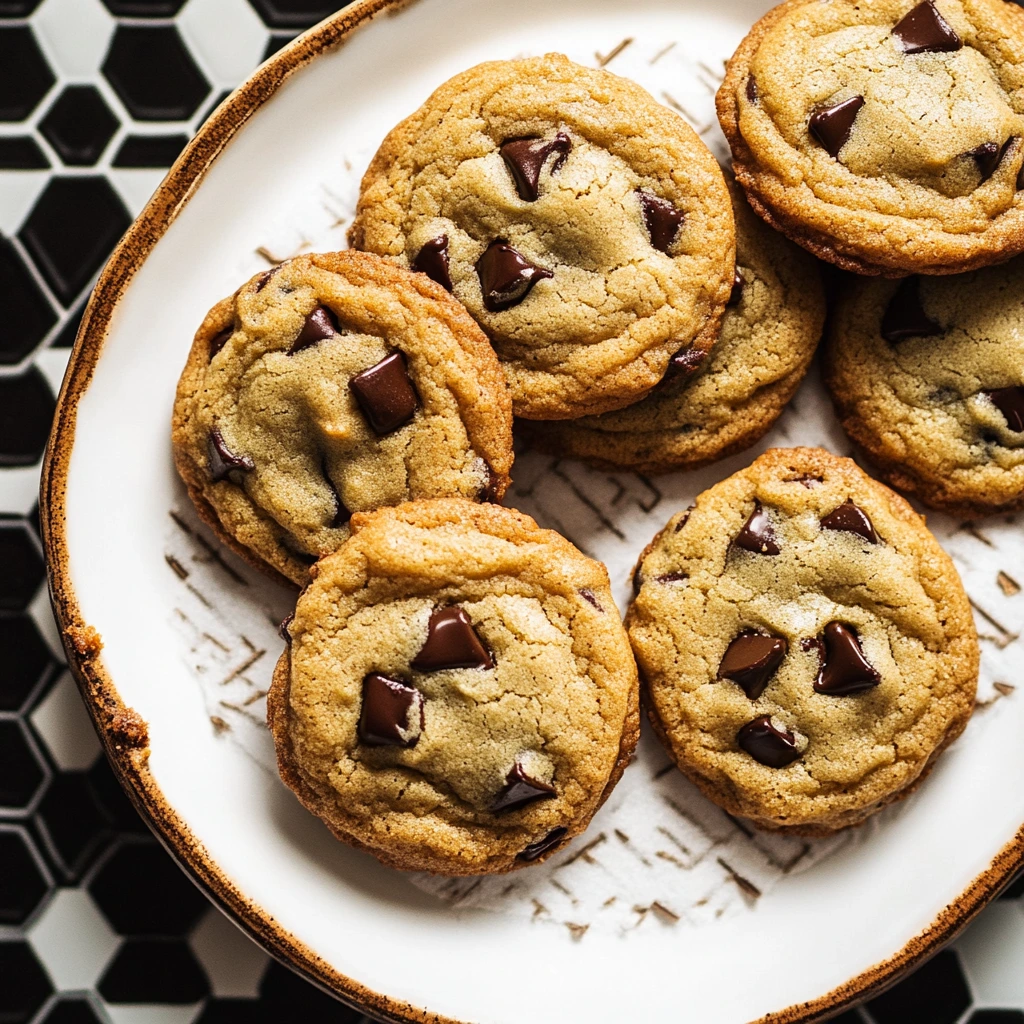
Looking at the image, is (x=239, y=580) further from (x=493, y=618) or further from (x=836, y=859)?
(x=836, y=859)

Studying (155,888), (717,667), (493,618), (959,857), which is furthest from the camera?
(155,888)

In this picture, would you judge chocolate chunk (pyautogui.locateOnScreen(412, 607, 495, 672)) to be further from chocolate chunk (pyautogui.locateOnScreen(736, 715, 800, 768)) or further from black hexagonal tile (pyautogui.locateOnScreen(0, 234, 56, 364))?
black hexagonal tile (pyautogui.locateOnScreen(0, 234, 56, 364))

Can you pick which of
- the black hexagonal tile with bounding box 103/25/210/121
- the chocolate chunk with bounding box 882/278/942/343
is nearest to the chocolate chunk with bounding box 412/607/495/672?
the chocolate chunk with bounding box 882/278/942/343

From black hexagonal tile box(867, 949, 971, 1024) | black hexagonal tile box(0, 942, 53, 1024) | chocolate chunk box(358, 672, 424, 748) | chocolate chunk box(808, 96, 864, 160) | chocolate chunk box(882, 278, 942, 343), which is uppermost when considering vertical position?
chocolate chunk box(808, 96, 864, 160)

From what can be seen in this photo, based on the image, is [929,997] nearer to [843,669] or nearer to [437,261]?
[843,669]

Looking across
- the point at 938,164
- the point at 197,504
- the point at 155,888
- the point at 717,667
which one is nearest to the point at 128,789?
the point at 155,888

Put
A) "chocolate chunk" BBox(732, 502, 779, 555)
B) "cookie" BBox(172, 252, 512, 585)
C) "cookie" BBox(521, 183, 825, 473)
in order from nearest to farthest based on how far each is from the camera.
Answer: "cookie" BBox(172, 252, 512, 585), "chocolate chunk" BBox(732, 502, 779, 555), "cookie" BBox(521, 183, 825, 473)

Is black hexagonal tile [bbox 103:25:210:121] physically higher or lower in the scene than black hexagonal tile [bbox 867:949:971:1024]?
higher

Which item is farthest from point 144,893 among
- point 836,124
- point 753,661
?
point 836,124
